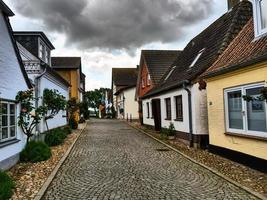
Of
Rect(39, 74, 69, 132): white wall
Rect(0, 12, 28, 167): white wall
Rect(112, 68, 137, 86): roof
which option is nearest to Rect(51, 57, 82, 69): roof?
Rect(39, 74, 69, 132): white wall

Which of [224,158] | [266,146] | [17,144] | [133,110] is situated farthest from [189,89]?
[133,110]

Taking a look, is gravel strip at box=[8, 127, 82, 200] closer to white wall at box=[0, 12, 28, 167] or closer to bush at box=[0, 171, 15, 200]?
bush at box=[0, 171, 15, 200]

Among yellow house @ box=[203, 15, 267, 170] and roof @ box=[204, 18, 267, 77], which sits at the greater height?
roof @ box=[204, 18, 267, 77]

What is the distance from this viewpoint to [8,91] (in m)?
10.2

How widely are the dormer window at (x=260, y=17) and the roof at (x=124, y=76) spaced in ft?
155

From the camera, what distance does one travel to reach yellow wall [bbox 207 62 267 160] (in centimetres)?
912

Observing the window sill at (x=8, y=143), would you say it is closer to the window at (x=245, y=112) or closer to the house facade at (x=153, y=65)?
the window at (x=245, y=112)

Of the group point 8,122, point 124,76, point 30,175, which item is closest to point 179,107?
point 8,122

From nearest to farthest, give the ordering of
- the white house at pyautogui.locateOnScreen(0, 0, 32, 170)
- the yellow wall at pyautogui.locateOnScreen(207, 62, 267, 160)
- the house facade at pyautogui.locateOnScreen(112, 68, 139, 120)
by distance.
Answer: the yellow wall at pyautogui.locateOnScreen(207, 62, 267, 160)
the white house at pyautogui.locateOnScreen(0, 0, 32, 170)
the house facade at pyautogui.locateOnScreen(112, 68, 139, 120)

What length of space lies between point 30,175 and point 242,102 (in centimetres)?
666

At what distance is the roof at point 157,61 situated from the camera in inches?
1161

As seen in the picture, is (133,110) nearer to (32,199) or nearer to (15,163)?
(15,163)

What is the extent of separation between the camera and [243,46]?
11617 millimetres

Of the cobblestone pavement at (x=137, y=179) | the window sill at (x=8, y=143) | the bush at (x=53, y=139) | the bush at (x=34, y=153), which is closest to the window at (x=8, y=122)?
the window sill at (x=8, y=143)
